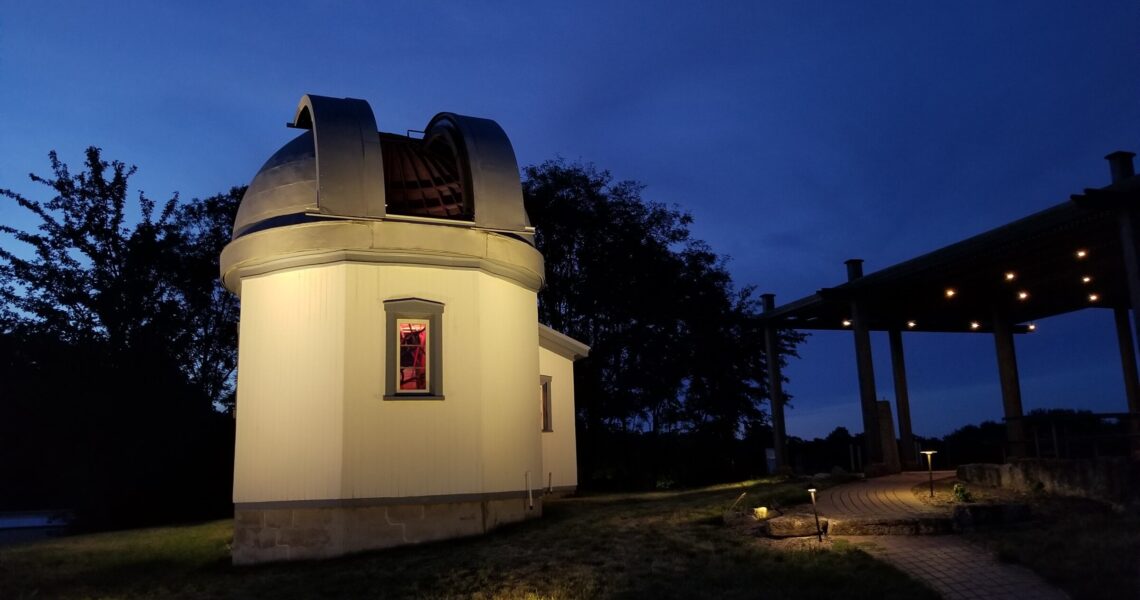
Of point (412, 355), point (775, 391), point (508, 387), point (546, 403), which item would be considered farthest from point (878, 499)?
point (775, 391)

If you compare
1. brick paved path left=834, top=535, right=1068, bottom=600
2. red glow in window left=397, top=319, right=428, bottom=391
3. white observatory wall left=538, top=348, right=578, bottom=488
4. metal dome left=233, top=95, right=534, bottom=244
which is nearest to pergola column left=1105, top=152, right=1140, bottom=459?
brick paved path left=834, top=535, right=1068, bottom=600

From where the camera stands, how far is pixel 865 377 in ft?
68.0

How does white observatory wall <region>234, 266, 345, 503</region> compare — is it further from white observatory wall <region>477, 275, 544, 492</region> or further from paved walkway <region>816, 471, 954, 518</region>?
paved walkway <region>816, 471, 954, 518</region>

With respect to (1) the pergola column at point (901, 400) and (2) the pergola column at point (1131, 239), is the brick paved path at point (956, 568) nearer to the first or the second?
(2) the pergola column at point (1131, 239)

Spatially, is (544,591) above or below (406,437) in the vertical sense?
below

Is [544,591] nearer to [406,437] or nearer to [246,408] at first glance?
[406,437]

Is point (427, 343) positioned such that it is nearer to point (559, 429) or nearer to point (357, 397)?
point (357, 397)

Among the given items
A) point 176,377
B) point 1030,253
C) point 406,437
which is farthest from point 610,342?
point 406,437

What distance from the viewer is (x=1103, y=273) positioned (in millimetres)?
19172

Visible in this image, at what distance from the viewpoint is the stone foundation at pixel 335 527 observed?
1305 centimetres

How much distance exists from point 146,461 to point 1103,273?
25.7m

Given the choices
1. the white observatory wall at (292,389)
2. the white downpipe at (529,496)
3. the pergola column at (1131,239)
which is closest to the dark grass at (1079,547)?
the pergola column at (1131,239)

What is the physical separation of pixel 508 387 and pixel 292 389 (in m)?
3.46

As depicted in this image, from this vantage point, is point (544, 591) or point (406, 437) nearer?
point (544, 591)
